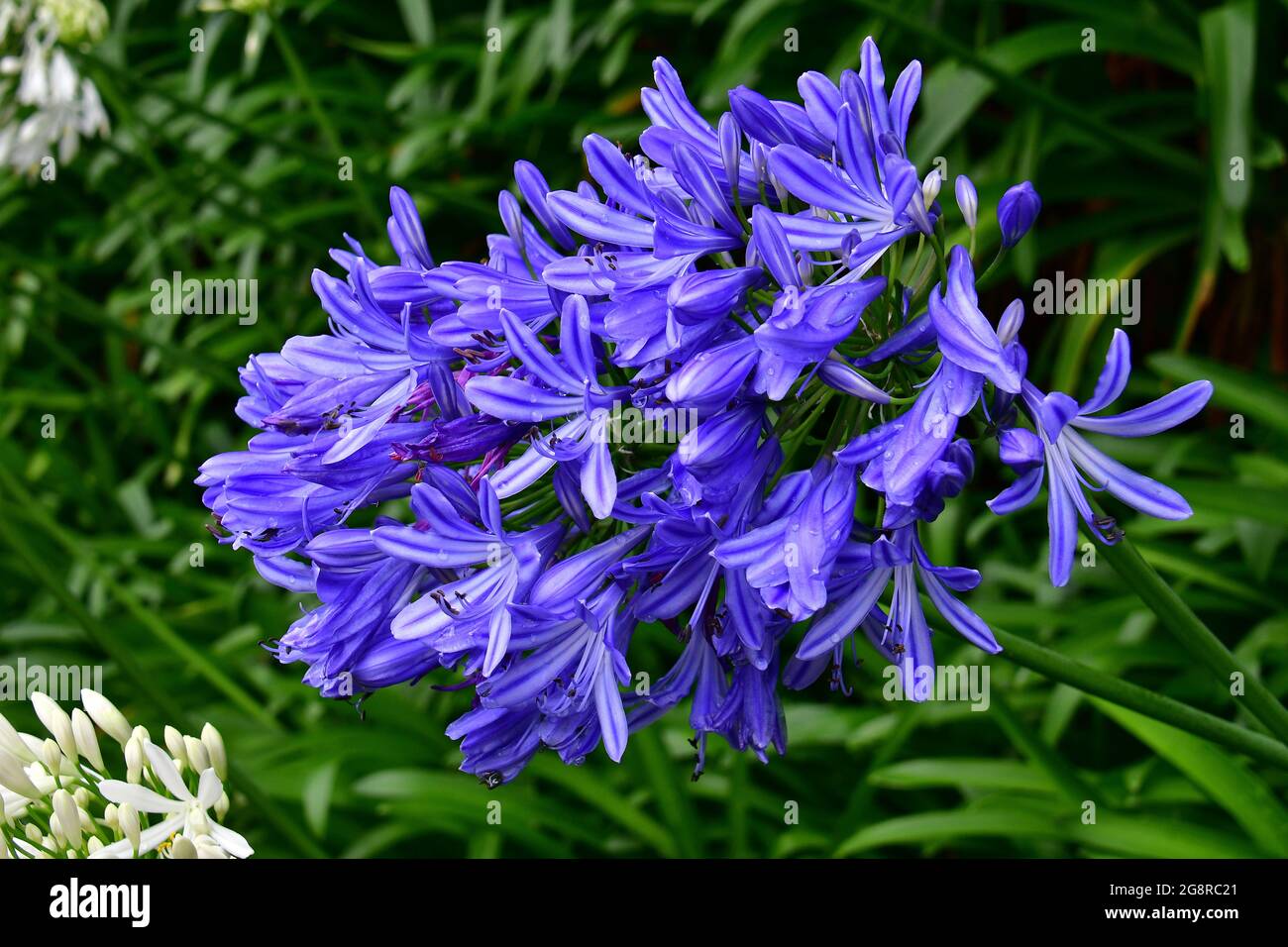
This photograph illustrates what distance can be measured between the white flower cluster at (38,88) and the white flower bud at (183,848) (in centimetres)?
314

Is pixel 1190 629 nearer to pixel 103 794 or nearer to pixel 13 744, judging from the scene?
pixel 103 794

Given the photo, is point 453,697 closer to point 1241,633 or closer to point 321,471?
point 1241,633

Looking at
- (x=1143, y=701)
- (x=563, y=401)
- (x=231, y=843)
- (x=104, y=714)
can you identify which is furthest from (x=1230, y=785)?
(x=104, y=714)

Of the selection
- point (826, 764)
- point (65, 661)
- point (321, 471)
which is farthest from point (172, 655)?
point (321, 471)

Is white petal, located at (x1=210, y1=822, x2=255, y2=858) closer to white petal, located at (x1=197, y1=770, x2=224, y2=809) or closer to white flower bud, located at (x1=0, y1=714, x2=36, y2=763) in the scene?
white petal, located at (x1=197, y1=770, x2=224, y2=809)

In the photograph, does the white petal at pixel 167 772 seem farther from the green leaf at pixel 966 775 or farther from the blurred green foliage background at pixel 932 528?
the green leaf at pixel 966 775

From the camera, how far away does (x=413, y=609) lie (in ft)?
3.89

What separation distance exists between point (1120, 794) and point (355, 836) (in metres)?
2.06

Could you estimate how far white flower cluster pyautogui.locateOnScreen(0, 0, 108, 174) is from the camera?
3.68 m

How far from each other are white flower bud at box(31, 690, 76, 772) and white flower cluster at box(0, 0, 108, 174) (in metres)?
2.86

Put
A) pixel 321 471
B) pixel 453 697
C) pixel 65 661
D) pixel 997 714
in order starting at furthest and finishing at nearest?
pixel 65 661, pixel 453 697, pixel 997 714, pixel 321 471

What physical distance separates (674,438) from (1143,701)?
0.59m

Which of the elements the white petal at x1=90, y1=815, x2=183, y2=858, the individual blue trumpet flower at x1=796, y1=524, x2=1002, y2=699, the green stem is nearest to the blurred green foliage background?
the green stem

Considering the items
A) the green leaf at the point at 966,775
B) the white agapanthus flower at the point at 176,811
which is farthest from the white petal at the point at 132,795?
the green leaf at the point at 966,775
